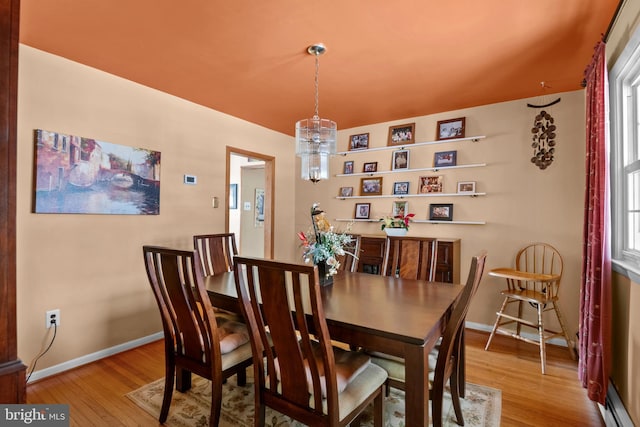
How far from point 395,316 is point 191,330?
1.08 meters

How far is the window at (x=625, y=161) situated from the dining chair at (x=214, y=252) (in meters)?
2.77

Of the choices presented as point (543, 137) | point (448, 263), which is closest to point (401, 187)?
point (448, 263)

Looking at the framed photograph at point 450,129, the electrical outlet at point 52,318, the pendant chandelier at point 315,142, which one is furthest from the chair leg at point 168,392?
the framed photograph at point 450,129

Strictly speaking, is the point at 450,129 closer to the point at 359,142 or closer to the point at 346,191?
the point at 359,142

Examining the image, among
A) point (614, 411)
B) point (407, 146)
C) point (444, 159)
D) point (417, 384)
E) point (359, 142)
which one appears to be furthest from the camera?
point (359, 142)

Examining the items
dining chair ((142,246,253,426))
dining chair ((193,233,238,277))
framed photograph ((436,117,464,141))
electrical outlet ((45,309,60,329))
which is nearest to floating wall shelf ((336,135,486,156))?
framed photograph ((436,117,464,141))

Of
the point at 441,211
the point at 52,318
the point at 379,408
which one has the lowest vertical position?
the point at 379,408

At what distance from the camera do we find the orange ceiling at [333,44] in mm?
1806

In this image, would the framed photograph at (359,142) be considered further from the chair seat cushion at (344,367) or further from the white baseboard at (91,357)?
the white baseboard at (91,357)

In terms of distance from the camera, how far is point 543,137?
308cm

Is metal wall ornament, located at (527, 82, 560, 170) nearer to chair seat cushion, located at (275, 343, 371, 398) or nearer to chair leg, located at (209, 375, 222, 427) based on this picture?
chair seat cushion, located at (275, 343, 371, 398)

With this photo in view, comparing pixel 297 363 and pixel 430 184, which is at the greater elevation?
pixel 430 184

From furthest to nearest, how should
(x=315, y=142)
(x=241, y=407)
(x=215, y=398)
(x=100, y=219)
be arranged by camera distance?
(x=100, y=219) < (x=315, y=142) < (x=241, y=407) < (x=215, y=398)

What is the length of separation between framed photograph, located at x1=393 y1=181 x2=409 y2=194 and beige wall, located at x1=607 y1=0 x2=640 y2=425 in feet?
6.94
